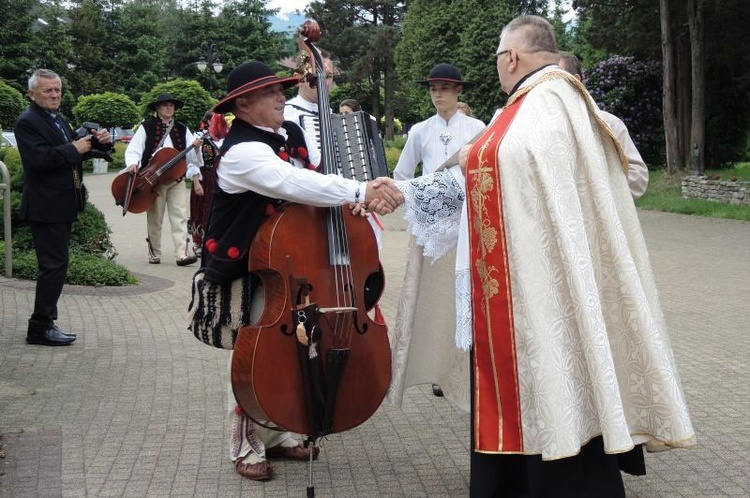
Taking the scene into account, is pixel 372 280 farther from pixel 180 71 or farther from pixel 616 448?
pixel 180 71

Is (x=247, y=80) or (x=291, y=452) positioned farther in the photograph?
(x=291, y=452)

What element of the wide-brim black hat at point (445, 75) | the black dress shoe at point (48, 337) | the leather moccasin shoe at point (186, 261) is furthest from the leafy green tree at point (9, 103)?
the wide-brim black hat at point (445, 75)

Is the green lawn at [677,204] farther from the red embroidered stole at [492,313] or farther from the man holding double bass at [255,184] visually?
the red embroidered stole at [492,313]

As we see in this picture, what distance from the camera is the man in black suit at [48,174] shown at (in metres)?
7.20

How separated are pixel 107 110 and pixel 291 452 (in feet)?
133

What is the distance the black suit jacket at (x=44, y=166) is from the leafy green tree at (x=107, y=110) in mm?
37141

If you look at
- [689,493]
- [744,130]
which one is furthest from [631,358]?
[744,130]

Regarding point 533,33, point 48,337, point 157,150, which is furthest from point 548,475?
point 157,150

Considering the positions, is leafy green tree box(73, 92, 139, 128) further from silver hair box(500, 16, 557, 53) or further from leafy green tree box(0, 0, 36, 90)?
silver hair box(500, 16, 557, 53)

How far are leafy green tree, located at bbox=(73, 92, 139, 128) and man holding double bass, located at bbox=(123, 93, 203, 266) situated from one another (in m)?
31.7

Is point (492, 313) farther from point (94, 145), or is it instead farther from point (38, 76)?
point (38, 76)

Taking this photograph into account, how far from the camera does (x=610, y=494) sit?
3910 millimetres

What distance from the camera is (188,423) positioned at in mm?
5699

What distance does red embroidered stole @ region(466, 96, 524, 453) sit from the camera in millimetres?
3832
